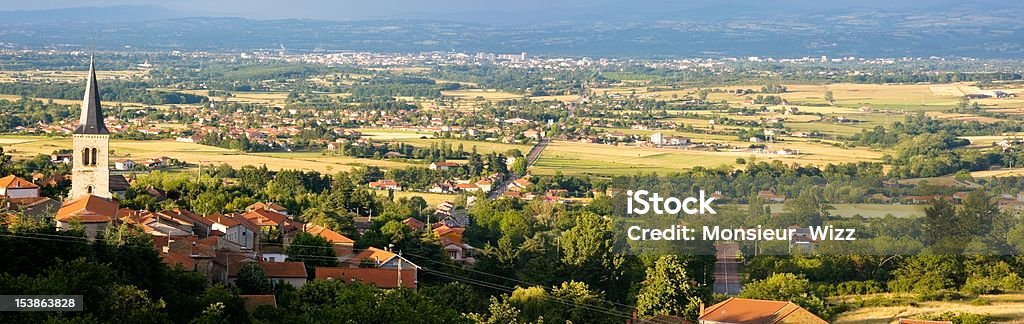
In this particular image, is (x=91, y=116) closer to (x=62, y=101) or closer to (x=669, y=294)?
(x=669, y=294)

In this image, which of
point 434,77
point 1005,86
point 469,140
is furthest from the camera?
point 434,77

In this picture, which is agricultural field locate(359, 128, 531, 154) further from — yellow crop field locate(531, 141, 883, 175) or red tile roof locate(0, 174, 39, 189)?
red tile roof locate(0, 174, 39, 189)

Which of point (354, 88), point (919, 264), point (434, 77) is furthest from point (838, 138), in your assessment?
point (434, 77)

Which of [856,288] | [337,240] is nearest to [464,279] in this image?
[337,240]

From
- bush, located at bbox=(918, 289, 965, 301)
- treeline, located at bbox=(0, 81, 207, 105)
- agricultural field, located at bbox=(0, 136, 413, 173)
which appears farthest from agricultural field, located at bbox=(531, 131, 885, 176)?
treeline, located at bbox=(0, 81, 207, 105)

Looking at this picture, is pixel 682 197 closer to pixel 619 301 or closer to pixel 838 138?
pixel 619 301

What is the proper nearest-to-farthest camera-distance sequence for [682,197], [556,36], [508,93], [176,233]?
[176,233]
[682,197]
[508,93]
[556,36]

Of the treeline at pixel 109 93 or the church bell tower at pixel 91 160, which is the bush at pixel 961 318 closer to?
the church bell tower at pixel 91 160
